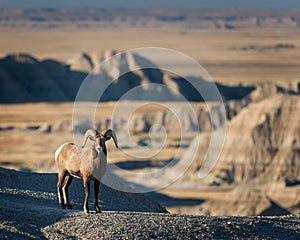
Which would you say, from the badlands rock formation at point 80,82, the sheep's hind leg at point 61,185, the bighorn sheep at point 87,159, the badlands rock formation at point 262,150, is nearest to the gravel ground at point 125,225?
the sheep's hind leg at point 61,185

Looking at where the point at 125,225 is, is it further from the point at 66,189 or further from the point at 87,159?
the point at 66,189

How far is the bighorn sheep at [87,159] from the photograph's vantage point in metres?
16.9

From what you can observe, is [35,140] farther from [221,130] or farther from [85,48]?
[85,48]

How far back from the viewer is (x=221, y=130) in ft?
224

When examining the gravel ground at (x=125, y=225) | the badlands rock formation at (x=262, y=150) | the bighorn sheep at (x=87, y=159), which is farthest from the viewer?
the badlands rock formation at (x=262, y=150)

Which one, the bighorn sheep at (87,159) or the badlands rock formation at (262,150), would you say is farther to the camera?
the badlands rock formation at (262,150)

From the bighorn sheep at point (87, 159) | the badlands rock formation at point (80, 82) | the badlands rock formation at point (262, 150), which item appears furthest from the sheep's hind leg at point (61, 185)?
the badlands rock formation at point (80, 82)

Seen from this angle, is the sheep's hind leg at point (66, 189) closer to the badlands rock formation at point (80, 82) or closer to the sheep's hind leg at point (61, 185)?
the sheep's hind leg at point (61, 185)

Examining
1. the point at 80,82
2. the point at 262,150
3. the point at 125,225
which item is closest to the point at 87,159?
the point at 125,225

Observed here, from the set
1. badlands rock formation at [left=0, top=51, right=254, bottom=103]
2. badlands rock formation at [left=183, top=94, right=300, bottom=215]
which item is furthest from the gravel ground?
badlands rock formation at [left=0, top=51, right=254, bottom=103]

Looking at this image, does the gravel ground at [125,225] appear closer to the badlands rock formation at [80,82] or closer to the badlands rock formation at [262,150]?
the badlands rock formation at [262,150]

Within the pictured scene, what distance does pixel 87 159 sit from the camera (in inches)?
673

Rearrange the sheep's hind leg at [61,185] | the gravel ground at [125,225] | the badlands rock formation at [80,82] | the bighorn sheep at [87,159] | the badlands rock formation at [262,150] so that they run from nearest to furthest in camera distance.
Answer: the gravel ground at [125,225]
the bighorn sheep at [87,159]
the sheep's hind leg at [61,185]
the badlands rock formation at [262,150]
the badlands rock formation at [80,82]

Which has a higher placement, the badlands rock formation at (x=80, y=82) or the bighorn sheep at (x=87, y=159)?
the badlands rock formation at (x=80, y=82)
